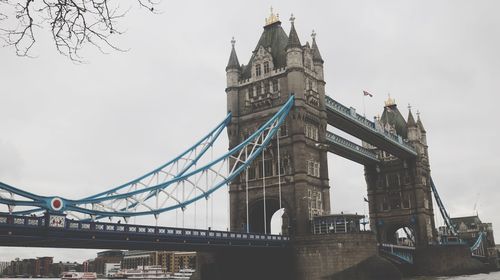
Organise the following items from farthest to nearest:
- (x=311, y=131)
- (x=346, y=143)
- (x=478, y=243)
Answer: (x=478, y=243) < (x=346, y=143) < (x=311, y=131)

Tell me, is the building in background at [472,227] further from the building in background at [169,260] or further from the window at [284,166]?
the window at [284,166]

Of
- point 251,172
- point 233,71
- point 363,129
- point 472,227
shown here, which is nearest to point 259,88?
point 233,71

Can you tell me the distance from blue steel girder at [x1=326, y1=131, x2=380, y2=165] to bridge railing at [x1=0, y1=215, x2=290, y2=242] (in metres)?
22.9

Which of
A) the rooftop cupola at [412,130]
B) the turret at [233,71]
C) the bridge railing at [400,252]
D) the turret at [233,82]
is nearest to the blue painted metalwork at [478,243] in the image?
the rooftop cupola at [412,130]

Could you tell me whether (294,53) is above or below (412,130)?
above

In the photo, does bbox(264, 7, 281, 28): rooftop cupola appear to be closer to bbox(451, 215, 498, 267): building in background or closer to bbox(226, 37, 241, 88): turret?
bbox(226, 37, 241, 88): turret

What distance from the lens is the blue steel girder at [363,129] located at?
228 feet

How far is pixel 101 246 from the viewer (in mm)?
41344

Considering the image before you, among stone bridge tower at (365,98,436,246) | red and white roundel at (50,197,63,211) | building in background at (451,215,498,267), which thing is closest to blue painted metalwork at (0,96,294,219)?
red and white roundel at (50,197,63,211)

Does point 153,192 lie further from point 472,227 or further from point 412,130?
point 472,227

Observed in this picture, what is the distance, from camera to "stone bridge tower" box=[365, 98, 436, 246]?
88.9 meters

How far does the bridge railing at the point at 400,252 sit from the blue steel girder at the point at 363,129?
53.9 feet

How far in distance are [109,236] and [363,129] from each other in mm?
45259

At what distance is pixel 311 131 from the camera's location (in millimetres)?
61969
